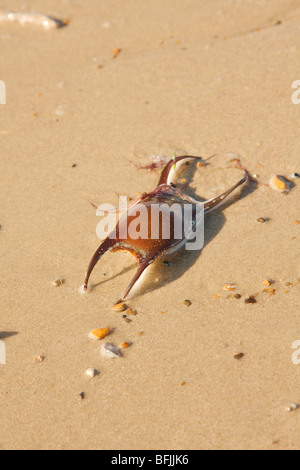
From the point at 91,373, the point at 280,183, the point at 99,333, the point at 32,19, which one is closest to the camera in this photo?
the point at 91,373

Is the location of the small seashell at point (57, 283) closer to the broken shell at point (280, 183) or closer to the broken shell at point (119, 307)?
the broken shell at point (119, 307)

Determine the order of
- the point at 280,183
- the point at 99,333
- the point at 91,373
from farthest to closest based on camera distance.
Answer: the point at 280,183, the point at 99,333, the point at 91,373

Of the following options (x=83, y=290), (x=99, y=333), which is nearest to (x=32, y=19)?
(x=83, y=290)

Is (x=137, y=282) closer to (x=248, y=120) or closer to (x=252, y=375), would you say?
(x=252, y=375)

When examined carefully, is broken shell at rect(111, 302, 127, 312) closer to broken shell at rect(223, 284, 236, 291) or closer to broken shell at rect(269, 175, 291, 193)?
broken shell at rect(223, 284, 236, 291)

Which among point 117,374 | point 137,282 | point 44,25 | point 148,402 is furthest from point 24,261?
point 44,25

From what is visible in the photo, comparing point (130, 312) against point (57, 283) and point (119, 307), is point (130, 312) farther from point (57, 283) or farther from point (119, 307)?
point (57, 283)

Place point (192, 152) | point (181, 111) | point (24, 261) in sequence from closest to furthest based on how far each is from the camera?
point (24, 261)
point (192, 152)
point (181, 111)
